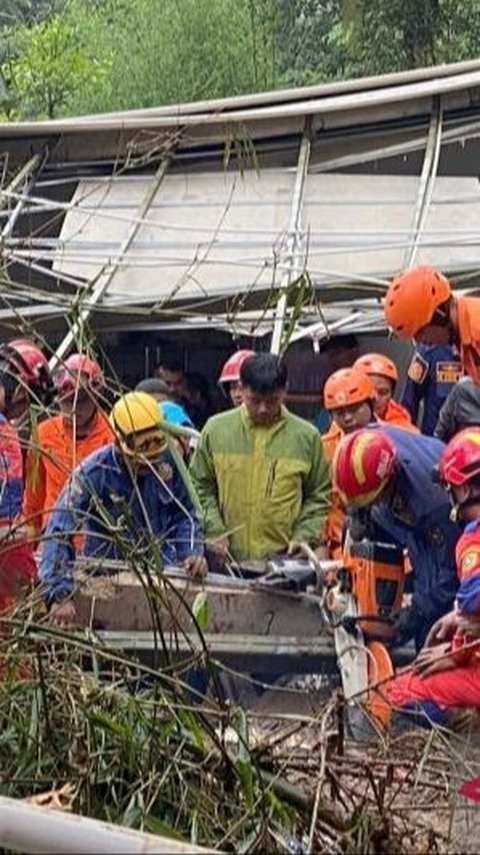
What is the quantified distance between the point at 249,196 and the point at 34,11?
19191mm

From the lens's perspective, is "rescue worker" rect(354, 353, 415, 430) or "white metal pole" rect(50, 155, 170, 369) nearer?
"rescue worker" rect(354, 353, 415, 430)

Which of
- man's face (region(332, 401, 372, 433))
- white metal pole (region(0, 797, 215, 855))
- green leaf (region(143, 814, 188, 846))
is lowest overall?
green leaf (region(143, 814, 188, 846))

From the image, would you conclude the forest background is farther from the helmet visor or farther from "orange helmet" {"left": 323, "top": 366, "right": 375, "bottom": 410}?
the helmet visor

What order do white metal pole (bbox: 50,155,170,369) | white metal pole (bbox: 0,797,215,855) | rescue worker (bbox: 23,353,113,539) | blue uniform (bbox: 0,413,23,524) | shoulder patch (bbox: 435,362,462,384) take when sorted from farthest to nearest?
white metal pole (bbox: 50,155,170,369), shoulder patch (bbox: 435,362,462,384), rescue worker (bbox: 23,353,113,539), blue uniform (bbox: 0,413,23,524), white metal pole (bbox: 0,797,215,855)

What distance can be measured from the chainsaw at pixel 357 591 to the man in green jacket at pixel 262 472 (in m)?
0.79

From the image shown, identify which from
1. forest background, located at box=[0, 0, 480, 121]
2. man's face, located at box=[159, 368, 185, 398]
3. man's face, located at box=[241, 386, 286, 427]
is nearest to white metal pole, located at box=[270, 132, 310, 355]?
man's face, located at box=[159, 368, 185, 398]

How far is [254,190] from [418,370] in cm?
345

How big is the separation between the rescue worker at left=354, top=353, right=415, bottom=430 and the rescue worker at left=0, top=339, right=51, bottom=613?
4.83ft

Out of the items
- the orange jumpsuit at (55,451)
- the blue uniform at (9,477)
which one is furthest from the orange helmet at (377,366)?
the blue uniform at (9,477)

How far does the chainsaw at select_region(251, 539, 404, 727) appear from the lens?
204 inches

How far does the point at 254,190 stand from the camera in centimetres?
1078

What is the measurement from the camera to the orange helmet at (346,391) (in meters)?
6.76

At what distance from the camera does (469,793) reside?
3.67m

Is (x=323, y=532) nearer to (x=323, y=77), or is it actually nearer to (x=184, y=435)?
(x=184, y=435)
